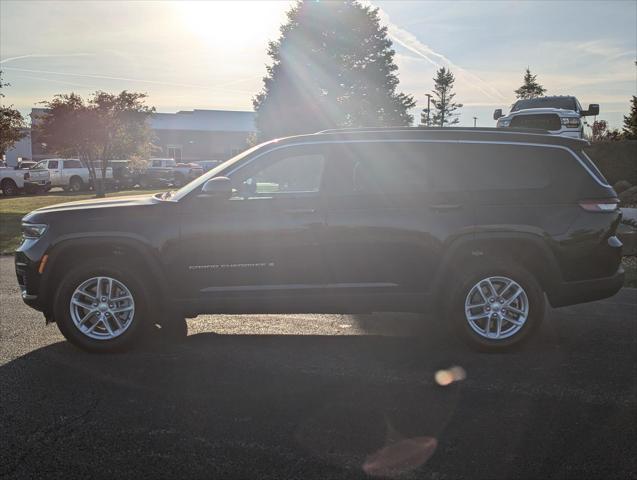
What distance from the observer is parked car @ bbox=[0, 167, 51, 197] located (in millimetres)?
32750

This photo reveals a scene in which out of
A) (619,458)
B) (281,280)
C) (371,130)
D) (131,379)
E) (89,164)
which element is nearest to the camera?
(619,458)

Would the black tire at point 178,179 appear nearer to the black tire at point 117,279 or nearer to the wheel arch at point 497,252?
the black tire at point 117,279

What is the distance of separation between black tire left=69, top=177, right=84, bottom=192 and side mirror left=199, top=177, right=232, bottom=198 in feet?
110

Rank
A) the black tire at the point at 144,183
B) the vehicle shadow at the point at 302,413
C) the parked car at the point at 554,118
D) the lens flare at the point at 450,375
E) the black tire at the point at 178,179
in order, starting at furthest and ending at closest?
the black tire at the point at 178,179, the black tire at the point at 144,183, the parked car at the point at 554,118, the lens flare at the point at 450,375, the vehicle shadow at the point at 302,413

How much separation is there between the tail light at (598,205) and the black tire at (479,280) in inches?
32.0

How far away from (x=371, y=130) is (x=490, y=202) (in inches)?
50.4

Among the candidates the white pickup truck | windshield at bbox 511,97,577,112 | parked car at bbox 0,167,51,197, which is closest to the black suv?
windshield at bbox 511,97,577,112

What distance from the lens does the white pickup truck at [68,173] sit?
114ft

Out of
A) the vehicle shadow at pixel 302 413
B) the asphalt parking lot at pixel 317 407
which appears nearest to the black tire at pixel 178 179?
the asphalt parking lot at pixel 317 407

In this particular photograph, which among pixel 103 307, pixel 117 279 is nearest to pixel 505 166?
pixel 117 279

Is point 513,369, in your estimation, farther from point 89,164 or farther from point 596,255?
point 89,164

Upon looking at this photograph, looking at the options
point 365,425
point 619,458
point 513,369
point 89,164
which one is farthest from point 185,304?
point 89,164

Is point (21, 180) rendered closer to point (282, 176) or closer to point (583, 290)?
point (282, 176)

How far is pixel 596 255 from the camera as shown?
526 cm
